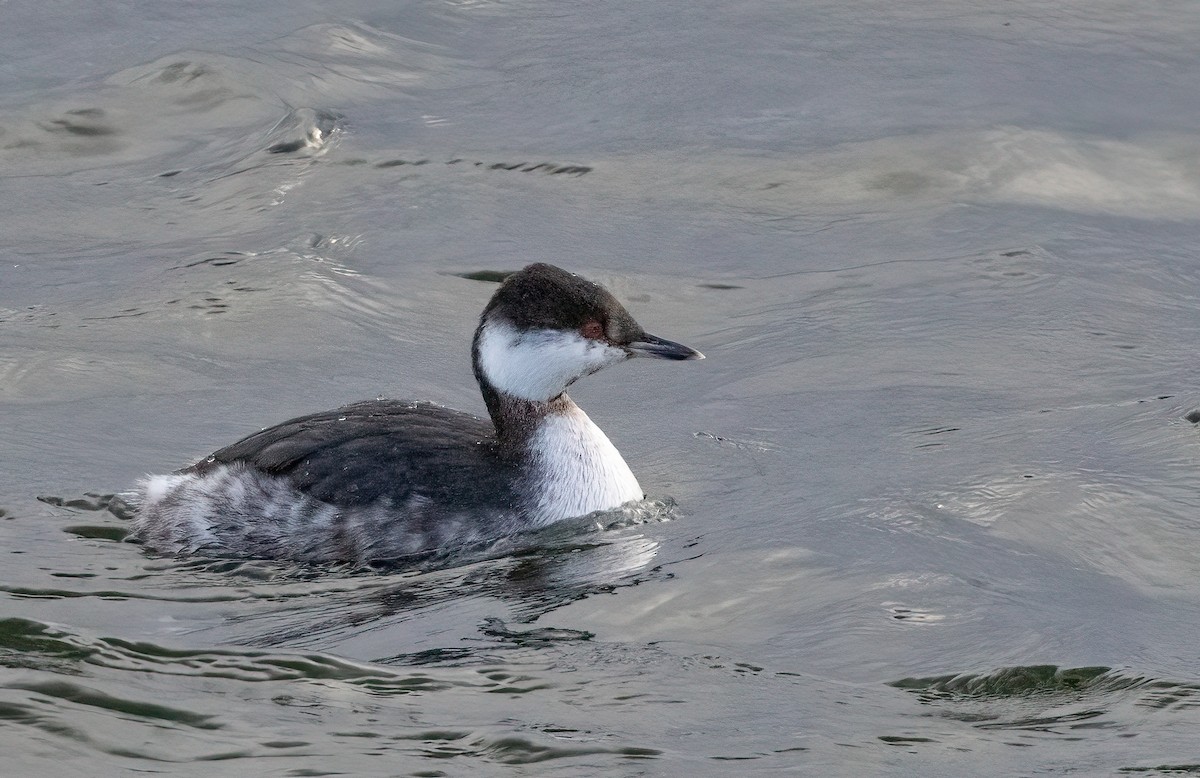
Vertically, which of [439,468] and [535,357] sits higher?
[535,357]

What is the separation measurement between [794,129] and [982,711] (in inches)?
253

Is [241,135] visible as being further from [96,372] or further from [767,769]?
[767,769]

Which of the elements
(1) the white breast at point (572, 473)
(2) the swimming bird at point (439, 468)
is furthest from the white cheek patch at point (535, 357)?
(1) the white breast at point (572, 473)

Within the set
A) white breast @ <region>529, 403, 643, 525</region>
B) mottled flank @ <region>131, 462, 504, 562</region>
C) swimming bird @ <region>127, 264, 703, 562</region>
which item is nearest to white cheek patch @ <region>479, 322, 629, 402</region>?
swimming bird @ <region>127, 264, 703, 562</region>

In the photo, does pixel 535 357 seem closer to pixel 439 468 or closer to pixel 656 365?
pixel 439 468

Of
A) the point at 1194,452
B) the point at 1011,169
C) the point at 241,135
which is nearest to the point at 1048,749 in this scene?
the point at 1194,452

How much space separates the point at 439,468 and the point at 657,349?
1.10m

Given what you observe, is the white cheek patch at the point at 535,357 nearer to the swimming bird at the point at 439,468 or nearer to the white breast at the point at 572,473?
the swimming bird at the point at 439,468

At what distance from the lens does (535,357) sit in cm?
724

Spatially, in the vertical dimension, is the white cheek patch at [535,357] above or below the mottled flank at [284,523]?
above

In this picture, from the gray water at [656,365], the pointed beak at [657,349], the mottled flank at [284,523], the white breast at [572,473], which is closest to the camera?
the gray water at [656,365]

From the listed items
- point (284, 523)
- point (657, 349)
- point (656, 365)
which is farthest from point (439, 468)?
point (656, 365)

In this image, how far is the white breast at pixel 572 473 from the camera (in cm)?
714

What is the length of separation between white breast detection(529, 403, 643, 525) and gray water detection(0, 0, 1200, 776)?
17 cm
